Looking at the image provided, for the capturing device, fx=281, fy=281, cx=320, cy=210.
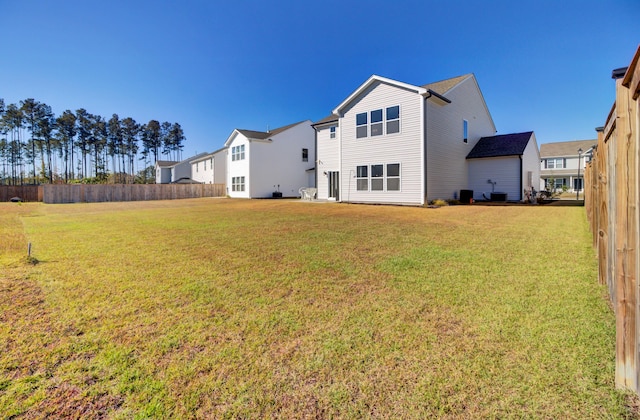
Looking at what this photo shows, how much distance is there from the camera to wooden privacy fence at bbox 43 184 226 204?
1057 inches

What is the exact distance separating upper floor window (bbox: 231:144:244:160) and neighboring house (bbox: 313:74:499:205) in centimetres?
1204

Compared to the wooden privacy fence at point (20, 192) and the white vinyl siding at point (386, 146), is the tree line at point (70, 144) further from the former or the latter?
the white vinyl siding at point (386, 146)

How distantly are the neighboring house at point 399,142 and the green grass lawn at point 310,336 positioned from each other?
1052 cm

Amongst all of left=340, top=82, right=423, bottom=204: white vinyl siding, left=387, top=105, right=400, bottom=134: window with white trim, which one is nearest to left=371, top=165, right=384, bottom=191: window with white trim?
left=340, top=82, right=423, bottom=204: white vinyl siding

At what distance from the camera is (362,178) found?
17.6 m

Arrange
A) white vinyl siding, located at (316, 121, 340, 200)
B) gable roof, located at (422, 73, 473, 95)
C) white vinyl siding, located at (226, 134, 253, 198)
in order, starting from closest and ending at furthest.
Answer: gable roof, located at (422, 73, 473, 95) < white vinyl siding, located at (316, 121, 340, 200) < white vinyl siding, located at (226, 134, 253, 198)

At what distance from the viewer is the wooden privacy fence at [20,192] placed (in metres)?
29.7

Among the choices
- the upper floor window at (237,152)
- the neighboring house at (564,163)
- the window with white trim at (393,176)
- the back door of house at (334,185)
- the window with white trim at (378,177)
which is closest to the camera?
the window with white trim at (393,176)

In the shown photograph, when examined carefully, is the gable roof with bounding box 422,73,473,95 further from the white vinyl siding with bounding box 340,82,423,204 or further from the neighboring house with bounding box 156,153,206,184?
the neighboring house with bounding box 156,153,206,184

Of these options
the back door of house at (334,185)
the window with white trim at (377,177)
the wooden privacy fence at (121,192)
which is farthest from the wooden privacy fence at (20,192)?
the window with white trim at (377,177)

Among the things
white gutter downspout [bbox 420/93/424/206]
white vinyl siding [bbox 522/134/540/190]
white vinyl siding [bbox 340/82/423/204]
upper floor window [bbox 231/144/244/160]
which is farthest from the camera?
upper floor window [bbox 231/144/244/160]

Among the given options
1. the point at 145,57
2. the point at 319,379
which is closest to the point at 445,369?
the point at 319,379

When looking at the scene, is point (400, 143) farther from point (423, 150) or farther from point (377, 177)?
point (377, 177)

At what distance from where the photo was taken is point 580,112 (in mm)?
21594
